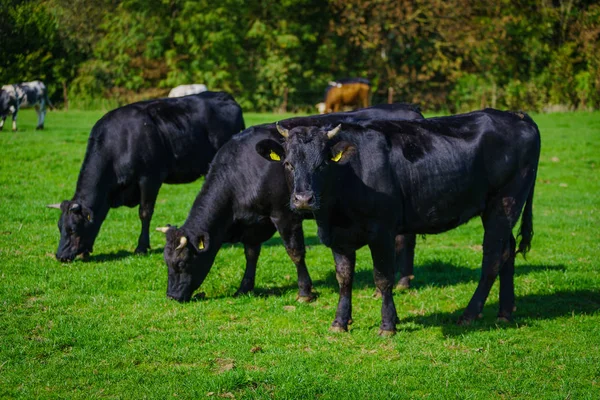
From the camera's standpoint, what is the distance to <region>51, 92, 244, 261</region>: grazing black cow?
11984 mm

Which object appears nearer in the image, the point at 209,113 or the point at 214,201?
the point at 214,201

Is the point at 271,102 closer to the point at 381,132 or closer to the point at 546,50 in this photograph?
the point at 546,50

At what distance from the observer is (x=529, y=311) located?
9328mm

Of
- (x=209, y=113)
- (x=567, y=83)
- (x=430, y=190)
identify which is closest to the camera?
(x=430, y=190)

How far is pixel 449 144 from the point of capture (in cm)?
875

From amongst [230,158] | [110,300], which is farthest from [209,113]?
[110,300]


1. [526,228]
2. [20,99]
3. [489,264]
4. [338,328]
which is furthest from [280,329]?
[20,99]

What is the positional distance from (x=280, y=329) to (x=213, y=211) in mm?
2090

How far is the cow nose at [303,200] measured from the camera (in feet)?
24.5

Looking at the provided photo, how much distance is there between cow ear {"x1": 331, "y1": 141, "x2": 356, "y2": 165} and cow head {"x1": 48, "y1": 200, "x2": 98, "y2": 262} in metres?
5.52

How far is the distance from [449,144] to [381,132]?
828 millimetres

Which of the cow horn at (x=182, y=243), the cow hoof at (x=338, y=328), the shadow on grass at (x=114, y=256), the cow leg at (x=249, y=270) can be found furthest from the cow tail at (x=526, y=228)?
the shadow on grass at (x=114, y=256)

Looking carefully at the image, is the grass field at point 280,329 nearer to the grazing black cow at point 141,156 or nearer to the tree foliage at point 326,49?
the grazing black cow at point 141,156

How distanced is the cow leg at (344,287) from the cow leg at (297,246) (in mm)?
1333
